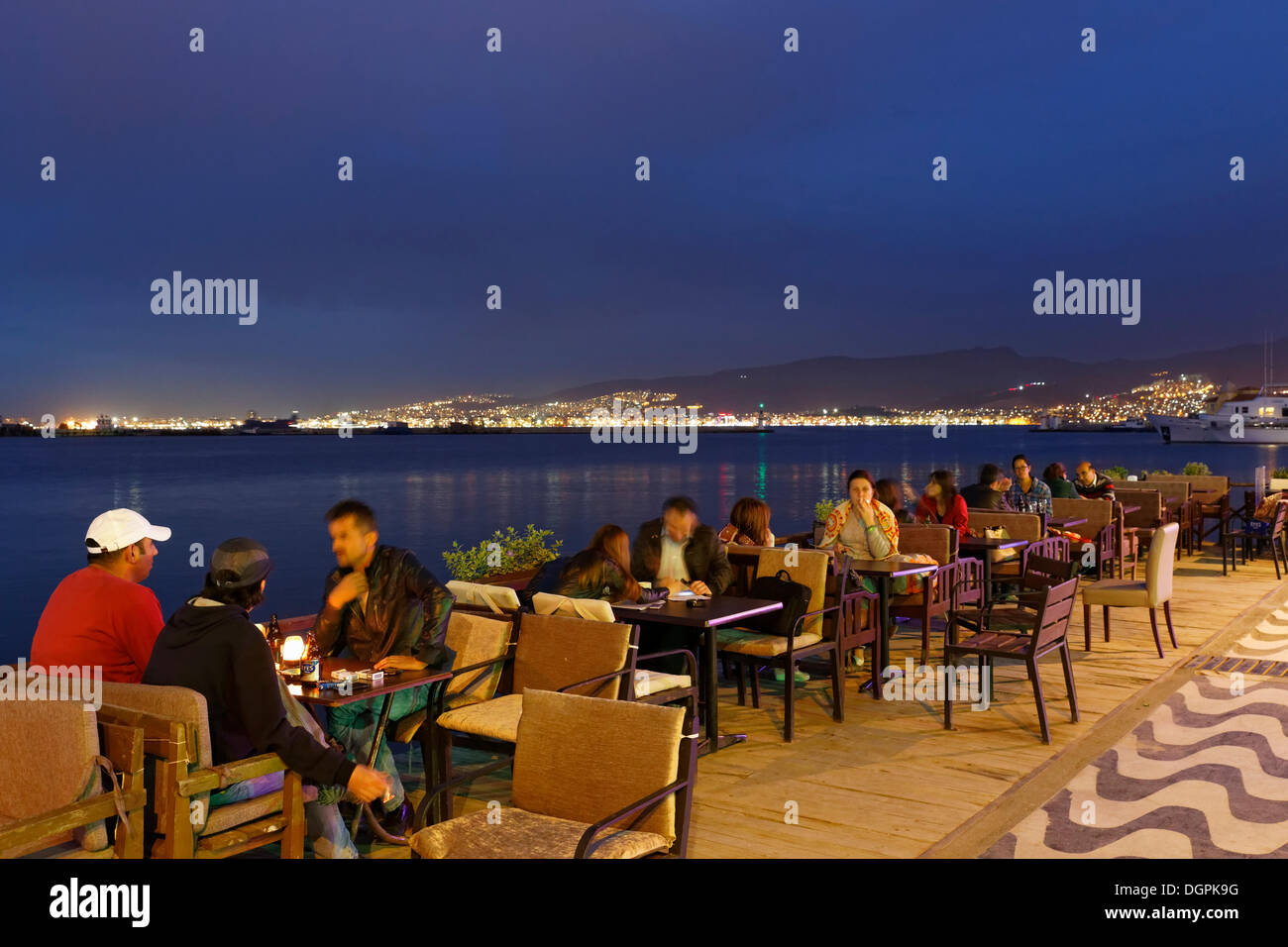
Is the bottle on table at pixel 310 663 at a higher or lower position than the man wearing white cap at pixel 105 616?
lower

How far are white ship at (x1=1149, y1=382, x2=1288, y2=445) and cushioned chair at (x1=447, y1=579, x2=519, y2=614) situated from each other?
87250 mm

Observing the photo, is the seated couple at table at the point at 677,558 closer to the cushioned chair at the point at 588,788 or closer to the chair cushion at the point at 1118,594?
the cushioned chair at the point at 588,788

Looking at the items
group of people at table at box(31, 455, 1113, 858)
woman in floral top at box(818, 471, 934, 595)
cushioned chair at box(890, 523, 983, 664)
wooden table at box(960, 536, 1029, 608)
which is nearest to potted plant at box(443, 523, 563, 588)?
group of people at table at box(31, 455, 1113, 858)

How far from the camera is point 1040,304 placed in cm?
1048

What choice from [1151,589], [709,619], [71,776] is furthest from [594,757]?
A: [1151,589]

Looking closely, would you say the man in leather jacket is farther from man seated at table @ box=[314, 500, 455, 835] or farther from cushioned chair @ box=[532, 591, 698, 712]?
man seated at table @ box=[314, 500, 455, 835]

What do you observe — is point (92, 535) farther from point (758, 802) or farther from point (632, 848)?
point (758, 802)

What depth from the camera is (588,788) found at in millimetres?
2998

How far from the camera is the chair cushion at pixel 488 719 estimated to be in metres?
4.30

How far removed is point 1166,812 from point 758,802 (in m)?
1.79

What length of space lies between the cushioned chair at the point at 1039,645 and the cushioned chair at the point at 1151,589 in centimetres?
183

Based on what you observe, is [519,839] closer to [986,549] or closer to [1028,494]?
[986,549]

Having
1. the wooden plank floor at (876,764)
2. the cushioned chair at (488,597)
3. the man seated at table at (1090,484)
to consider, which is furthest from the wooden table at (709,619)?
the man seated at table at (1090,484)

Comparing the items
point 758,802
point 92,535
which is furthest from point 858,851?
point 92,535
